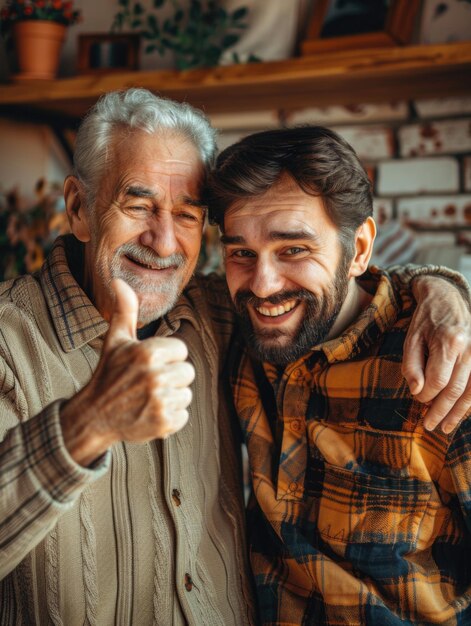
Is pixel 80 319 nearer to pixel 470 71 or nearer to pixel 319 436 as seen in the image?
pixel 319 436

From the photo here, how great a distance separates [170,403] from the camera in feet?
2.92

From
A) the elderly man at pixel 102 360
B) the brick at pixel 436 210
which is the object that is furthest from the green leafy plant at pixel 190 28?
the elderly man at pixel 102 360

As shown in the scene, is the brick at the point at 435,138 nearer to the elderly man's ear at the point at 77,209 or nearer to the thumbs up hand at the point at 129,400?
the elderly man's ear at the point at 77,209

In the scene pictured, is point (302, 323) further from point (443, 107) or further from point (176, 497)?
point (443, 107)

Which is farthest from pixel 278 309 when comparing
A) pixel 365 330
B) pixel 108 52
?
pixel 108 52

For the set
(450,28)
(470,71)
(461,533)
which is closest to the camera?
(461,533)

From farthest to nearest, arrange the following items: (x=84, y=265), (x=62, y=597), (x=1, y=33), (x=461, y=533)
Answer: (x=1, y=33) → (x=84, y=265) → (x=461, y=533) → (x=62, y=597)

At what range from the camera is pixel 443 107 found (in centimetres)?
234

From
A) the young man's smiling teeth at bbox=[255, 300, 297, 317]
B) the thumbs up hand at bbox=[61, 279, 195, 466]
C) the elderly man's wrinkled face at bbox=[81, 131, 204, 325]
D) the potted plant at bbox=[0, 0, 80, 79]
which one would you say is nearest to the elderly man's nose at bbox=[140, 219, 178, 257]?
the elderly man's wrinkled face at bbox=[81, 131, 204, 325]

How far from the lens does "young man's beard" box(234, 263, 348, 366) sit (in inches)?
52.5

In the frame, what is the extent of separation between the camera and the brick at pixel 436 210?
→ 93.4 inches

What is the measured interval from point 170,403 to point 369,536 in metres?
0.58

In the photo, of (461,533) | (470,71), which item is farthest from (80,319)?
(470,71)

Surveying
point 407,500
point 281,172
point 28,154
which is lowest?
point 407,500
